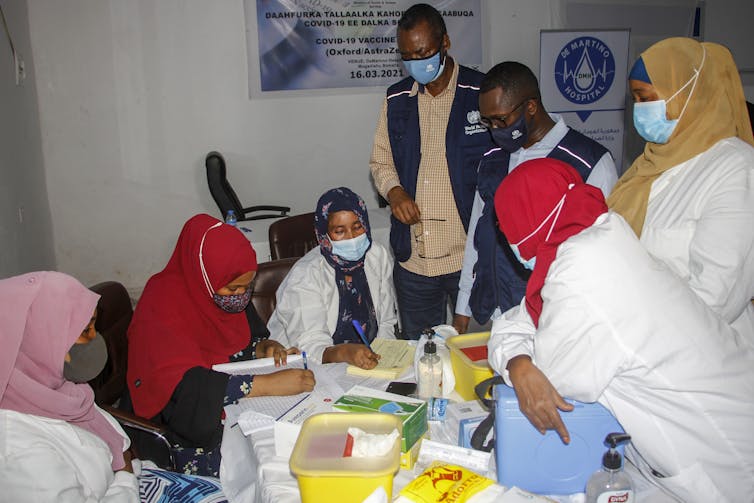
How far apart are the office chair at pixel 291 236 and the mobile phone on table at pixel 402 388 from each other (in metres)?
1.56

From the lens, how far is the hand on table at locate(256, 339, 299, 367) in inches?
75.1

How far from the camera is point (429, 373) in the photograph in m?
1.63

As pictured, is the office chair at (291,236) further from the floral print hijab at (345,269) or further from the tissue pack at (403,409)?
the tissue pack at (403,409)

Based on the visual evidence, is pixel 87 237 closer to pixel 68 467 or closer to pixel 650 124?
pixel 68 467

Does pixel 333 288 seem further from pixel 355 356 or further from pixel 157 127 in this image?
pixel 157 127

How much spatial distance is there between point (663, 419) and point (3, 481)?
131 centimetres

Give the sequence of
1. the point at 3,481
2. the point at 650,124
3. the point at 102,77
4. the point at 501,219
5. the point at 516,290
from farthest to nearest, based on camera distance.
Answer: the point at 102,77
the point at 516,290
the point at 650,124
the point at 501,219
the point at 3,481

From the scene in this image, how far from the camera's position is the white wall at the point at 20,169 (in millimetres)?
3530

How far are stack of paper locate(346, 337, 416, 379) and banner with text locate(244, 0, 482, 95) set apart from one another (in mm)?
3442

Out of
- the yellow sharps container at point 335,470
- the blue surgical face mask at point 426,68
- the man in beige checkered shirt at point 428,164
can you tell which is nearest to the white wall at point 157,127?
the man in beige checkered shirt at point 428,164

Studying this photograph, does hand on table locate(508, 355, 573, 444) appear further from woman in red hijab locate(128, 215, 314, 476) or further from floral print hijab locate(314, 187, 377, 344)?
floral print hijab locate(314, 187, 377, 344)

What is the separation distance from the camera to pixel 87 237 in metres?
4.89

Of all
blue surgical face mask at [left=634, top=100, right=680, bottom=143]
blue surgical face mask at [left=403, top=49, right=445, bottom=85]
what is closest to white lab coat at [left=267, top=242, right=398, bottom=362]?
blue surgical face mask at [left=403, top=49, right=445, bottom=85]

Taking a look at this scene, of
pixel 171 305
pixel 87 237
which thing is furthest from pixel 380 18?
pixel 171 305
